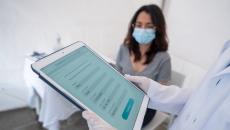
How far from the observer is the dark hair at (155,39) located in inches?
58.8

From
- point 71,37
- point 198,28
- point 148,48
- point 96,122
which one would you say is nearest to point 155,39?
point 148,48

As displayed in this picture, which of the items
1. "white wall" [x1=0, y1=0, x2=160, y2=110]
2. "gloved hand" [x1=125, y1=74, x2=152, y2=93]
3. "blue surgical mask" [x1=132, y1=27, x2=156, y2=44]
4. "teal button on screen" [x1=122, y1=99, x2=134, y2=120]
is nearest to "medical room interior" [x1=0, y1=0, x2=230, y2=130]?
"white wall" [x1=0, y1=0, x2=160, y2=110]

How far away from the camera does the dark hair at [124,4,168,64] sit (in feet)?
4.90

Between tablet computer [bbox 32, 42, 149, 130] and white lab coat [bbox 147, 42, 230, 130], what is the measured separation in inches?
6.4

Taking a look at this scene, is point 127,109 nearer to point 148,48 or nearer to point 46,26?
point 148,48

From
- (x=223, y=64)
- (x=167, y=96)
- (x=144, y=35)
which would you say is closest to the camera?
(x=223, y=64)

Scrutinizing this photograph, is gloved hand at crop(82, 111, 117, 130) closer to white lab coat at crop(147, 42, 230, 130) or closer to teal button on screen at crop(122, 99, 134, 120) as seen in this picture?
teal button on screen at crop(122, 99, 134, 120)

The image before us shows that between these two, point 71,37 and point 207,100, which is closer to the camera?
point 207,100

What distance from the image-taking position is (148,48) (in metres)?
1.60

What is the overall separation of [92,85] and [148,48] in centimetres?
102

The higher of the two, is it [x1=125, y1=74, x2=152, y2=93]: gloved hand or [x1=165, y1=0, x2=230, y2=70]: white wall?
[x1=125, y1=74, x2=152, y2=93]: gloved hand

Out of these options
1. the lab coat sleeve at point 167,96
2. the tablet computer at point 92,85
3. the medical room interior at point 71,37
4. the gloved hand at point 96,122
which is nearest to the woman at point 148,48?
the medical room interior at point 71,37

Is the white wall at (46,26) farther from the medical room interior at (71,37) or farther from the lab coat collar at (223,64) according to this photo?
the lab coat collar at (223,64)

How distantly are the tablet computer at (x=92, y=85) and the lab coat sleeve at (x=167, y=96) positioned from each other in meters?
0.12
